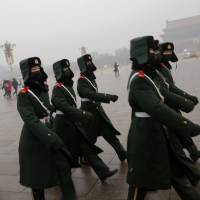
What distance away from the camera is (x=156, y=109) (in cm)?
382

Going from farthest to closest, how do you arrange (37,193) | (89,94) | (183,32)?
(183,32) < (89,94) < (37,193)

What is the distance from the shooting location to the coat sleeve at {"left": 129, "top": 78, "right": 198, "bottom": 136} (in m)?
3.82

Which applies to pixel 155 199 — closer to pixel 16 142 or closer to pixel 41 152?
pixel 41 152

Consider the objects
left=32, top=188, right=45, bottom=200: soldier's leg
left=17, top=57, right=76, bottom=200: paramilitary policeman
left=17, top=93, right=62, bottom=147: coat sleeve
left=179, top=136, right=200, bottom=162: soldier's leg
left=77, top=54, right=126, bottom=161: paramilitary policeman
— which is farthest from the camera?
left=77, top=54, right=126, bottom=161: paramilitary policeman

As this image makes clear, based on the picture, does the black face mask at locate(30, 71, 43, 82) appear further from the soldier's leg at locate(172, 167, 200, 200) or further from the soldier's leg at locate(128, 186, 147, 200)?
the soldier's leg at locate(172, 167, 200, 200)

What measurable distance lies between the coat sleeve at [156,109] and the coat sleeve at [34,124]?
0.97m

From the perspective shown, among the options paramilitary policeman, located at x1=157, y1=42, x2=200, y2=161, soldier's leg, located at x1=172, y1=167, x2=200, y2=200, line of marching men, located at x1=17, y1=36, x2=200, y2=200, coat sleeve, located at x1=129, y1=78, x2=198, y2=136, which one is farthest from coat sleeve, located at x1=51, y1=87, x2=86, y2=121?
soldier's leg, located at x1=172, y1=167, x2=200, y2=200

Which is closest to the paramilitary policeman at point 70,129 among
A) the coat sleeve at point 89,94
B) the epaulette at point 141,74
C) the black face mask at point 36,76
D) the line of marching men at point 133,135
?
the line of marching men at point 133,135

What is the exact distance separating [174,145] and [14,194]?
2.40 m

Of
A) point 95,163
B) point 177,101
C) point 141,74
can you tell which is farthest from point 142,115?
point 95,163

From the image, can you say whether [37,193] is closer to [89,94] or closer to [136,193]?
[136,193]

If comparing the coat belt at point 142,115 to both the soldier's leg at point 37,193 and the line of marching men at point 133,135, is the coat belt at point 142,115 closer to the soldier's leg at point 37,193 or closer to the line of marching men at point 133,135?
the line of marching men at point 133,135

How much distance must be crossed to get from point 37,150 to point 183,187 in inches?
61.2

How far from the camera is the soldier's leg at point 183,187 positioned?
4.09m
